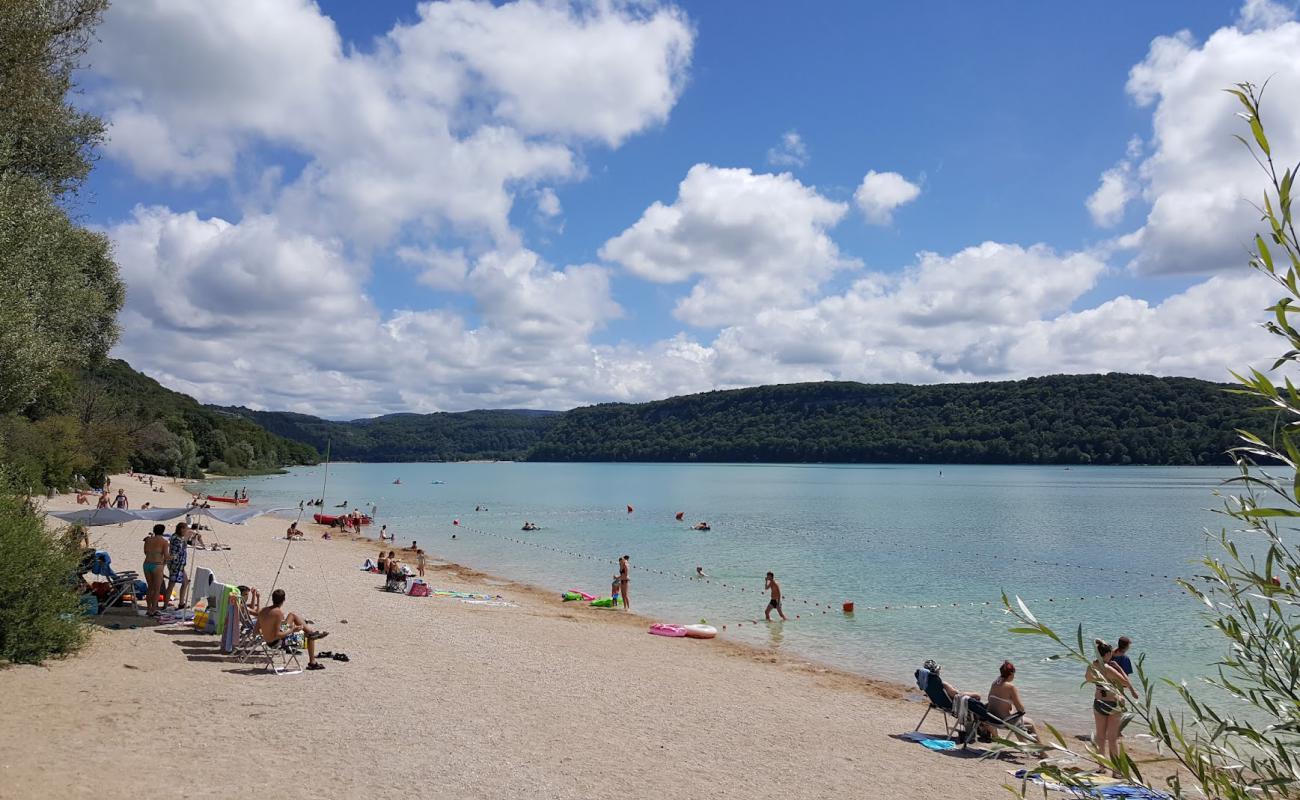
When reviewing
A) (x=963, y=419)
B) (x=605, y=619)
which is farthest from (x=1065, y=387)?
(x=605, y=619)

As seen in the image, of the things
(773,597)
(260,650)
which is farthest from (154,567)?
(773,597)

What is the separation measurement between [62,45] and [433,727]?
16388 millimetres

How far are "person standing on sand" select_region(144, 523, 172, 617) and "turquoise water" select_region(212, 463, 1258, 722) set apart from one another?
11.7 m

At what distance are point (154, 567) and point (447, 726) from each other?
22.6 ft

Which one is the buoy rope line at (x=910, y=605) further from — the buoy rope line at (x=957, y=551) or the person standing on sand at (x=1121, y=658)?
the person standing on sand at (x=1121, y=658)

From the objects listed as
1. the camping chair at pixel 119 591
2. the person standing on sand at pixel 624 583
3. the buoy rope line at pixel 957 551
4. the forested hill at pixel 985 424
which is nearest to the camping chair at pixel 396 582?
the person standing on sand at pixel 624 583

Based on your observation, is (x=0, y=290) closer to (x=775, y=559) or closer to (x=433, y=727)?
(x=433, y=727)

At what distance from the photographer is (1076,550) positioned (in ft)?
126

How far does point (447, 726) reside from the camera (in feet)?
28.9

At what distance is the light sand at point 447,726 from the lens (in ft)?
22.7

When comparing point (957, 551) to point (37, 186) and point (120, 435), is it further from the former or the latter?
point (120, 435)

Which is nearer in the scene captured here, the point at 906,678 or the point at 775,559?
the point at 906,678

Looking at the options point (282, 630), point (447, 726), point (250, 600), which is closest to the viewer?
point (447, 726)

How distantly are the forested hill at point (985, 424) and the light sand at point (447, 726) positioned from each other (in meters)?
102
